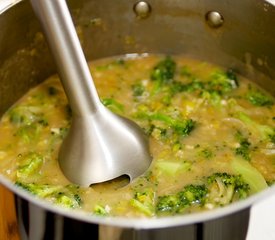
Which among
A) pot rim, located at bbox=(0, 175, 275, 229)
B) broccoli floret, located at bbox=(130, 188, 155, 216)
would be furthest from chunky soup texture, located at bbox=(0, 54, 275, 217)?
pot rim, located at bbox=(0, 175, 275, 229)

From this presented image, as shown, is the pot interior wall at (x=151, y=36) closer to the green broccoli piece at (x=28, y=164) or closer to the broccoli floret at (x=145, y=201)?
the green broccoli piece at (x=28, y=164)

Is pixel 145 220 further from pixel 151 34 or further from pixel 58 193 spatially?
pixel 151 34

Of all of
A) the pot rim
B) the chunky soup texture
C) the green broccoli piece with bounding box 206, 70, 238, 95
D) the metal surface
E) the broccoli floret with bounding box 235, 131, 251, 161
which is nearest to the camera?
the pot rim

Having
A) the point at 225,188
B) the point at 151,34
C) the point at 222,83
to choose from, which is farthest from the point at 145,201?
the point at 151,34

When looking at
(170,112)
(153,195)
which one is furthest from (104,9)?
(153,195)

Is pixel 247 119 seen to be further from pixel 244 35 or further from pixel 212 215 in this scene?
pixel 212 215

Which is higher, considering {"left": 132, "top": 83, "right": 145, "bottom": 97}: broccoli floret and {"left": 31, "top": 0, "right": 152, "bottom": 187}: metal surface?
{"left": 31, "top": 0, "right": 152, "bottom": 187}: metal surface

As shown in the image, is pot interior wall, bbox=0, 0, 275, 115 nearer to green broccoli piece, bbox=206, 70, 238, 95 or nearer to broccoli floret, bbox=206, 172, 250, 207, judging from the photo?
green broccoli piece, bbox=206, 70, 238, 95
